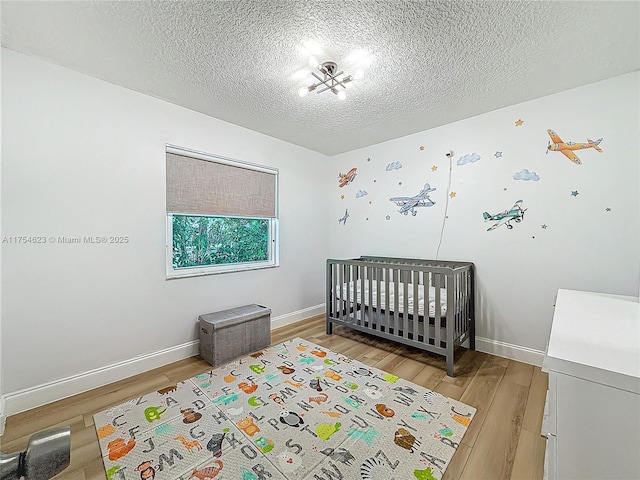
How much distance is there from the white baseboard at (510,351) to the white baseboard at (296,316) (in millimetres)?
1924

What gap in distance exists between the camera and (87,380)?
74.6 inches

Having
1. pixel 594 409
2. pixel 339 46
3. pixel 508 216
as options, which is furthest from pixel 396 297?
pixel 339 46

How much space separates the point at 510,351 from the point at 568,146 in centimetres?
179

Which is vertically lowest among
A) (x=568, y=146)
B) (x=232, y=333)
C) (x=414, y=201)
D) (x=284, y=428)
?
(x=284, y=428)

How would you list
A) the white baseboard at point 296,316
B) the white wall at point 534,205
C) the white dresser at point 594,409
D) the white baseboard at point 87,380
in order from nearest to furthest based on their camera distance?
the white dresser at point 594,409
the white baseboard at point 87,380
the white wall at point 534,205
the white baseboard at point 296,316

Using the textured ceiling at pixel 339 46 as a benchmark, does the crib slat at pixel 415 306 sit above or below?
below

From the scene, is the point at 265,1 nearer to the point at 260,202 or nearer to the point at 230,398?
the point at 260,202

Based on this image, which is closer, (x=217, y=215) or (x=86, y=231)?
(x=86, y=231)

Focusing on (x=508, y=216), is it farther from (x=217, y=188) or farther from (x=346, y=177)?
(x=217, y=188)

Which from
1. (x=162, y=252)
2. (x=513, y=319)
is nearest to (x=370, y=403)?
(x=513, y=319)

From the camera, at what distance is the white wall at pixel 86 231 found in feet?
5.45

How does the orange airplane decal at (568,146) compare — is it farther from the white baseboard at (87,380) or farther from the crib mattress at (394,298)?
the white baseboard at (87,380)

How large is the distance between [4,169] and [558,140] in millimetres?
3947

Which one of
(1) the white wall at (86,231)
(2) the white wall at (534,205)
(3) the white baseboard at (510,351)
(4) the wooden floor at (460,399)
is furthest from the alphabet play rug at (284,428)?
(2) the white wall at (534,205)
